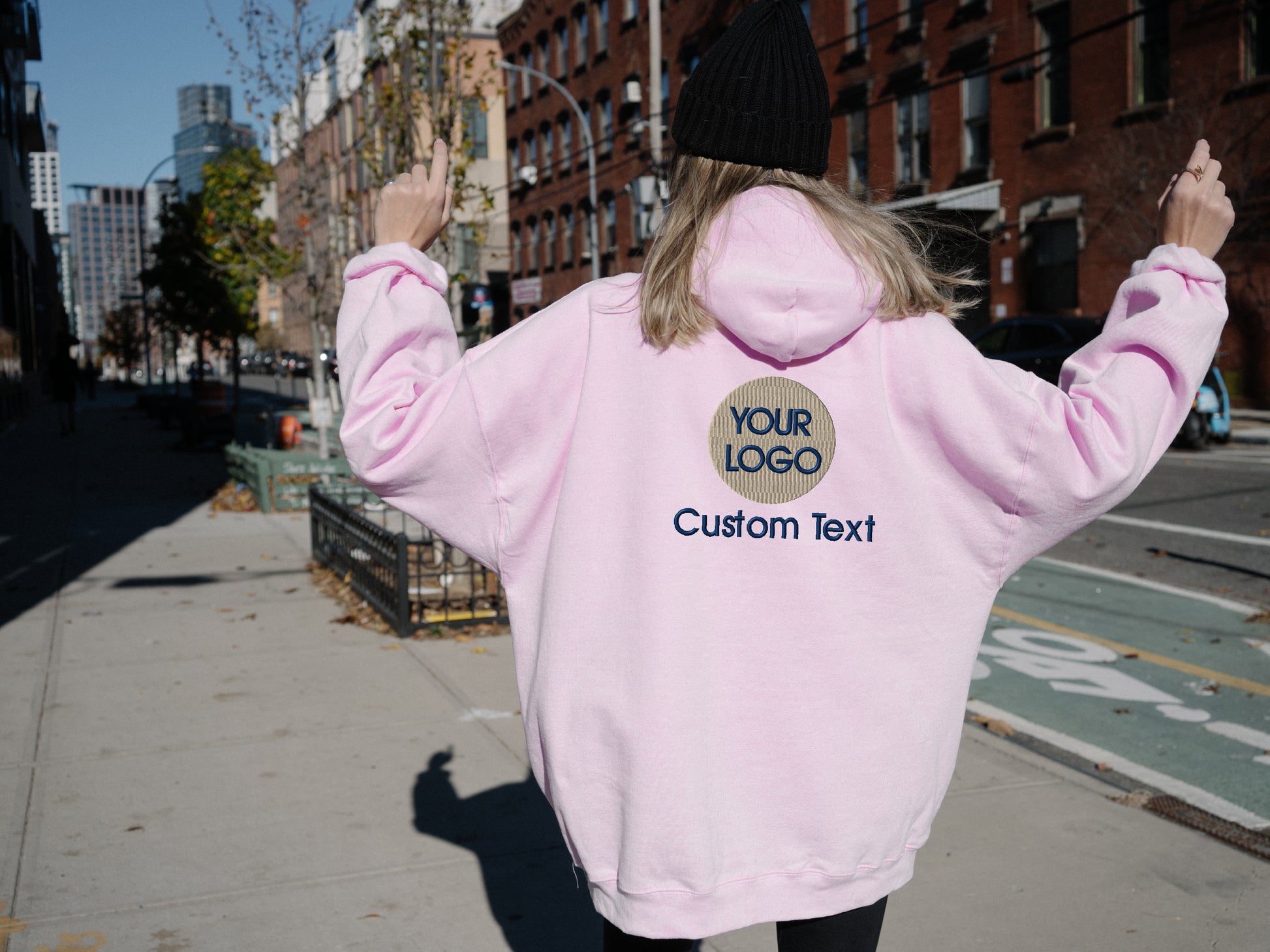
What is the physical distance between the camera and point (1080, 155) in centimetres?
2325

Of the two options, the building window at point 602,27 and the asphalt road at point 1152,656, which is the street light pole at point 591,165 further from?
the asphalt road at point 1152,656

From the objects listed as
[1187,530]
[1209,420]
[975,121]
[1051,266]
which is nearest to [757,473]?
[1187,530]

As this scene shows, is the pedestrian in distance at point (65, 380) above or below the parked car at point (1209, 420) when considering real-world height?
above

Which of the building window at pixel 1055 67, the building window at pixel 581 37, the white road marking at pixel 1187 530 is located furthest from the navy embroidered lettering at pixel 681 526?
the building window at pixel 581 37

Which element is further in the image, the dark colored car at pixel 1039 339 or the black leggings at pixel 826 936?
the dark colored car at pixel 1039 339

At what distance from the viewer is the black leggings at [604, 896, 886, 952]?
1775 millimetres

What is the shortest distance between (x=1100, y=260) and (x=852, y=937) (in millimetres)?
23163

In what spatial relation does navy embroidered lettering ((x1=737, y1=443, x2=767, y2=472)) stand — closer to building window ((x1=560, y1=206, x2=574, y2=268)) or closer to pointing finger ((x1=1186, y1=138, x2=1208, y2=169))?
pointing finger ((x1=1186, y1=138, x2=1208, y2=169))

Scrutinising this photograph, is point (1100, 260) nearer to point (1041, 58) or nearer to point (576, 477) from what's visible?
point (1041, 58)

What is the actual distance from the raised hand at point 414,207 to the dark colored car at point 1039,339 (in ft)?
46.7

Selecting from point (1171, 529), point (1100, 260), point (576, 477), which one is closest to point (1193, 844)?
point (576, 477)

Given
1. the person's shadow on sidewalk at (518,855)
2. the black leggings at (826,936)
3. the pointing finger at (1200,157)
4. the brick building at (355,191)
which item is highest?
the brick building at (355,191)

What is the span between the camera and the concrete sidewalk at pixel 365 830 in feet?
10.9

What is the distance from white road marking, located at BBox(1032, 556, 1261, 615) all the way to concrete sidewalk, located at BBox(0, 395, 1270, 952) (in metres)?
3.05
